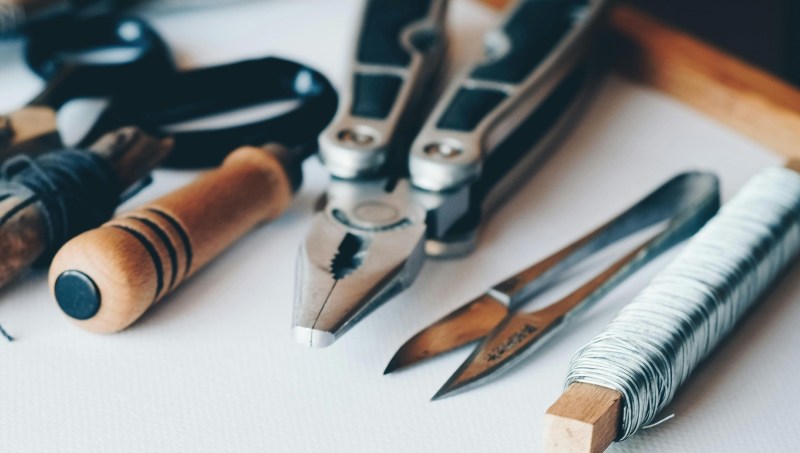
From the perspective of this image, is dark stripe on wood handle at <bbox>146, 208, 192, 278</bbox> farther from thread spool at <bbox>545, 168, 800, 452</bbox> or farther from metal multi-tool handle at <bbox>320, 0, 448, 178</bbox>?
thread spool at <bbox>545, 168, 800, 452</bbox>

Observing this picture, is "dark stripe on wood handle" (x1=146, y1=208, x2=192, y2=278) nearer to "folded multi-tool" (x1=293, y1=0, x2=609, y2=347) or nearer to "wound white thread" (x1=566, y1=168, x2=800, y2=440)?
"folded multi-tool" (x1=293, y1=0, x2=609, y2=347)

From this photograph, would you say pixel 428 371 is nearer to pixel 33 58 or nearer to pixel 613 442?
pixel 613 442

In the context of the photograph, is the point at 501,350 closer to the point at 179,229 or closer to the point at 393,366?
the point at 393,366

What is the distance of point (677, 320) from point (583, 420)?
0.08 m

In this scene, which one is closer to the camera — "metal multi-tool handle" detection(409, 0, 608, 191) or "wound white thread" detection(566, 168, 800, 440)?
"wound white thread" detection(566, 168, 800, 440)

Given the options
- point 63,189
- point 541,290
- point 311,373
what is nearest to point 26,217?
point 63,189

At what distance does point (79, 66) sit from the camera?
64 cm

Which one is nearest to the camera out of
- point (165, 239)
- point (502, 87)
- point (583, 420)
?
point (583, 420)

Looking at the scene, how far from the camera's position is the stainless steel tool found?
0.46m

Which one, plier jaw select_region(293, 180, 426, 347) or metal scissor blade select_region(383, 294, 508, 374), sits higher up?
plier jaw select_region(293, 180, 426, 347)

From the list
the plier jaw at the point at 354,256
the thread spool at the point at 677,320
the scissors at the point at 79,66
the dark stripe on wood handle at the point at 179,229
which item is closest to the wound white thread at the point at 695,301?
the thread spool at the point at 677,320

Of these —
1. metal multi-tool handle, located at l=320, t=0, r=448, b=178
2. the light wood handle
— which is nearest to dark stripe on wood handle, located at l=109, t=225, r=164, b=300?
the light wood handle

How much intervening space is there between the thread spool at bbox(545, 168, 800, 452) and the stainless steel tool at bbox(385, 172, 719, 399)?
1.5 inches

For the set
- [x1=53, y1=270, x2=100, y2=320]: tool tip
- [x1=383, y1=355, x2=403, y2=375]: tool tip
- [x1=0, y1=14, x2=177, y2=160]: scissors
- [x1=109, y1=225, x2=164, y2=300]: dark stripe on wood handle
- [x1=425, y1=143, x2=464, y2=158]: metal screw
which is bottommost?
[x1=0, y1=14, x2=177, y2=160]: scissors
